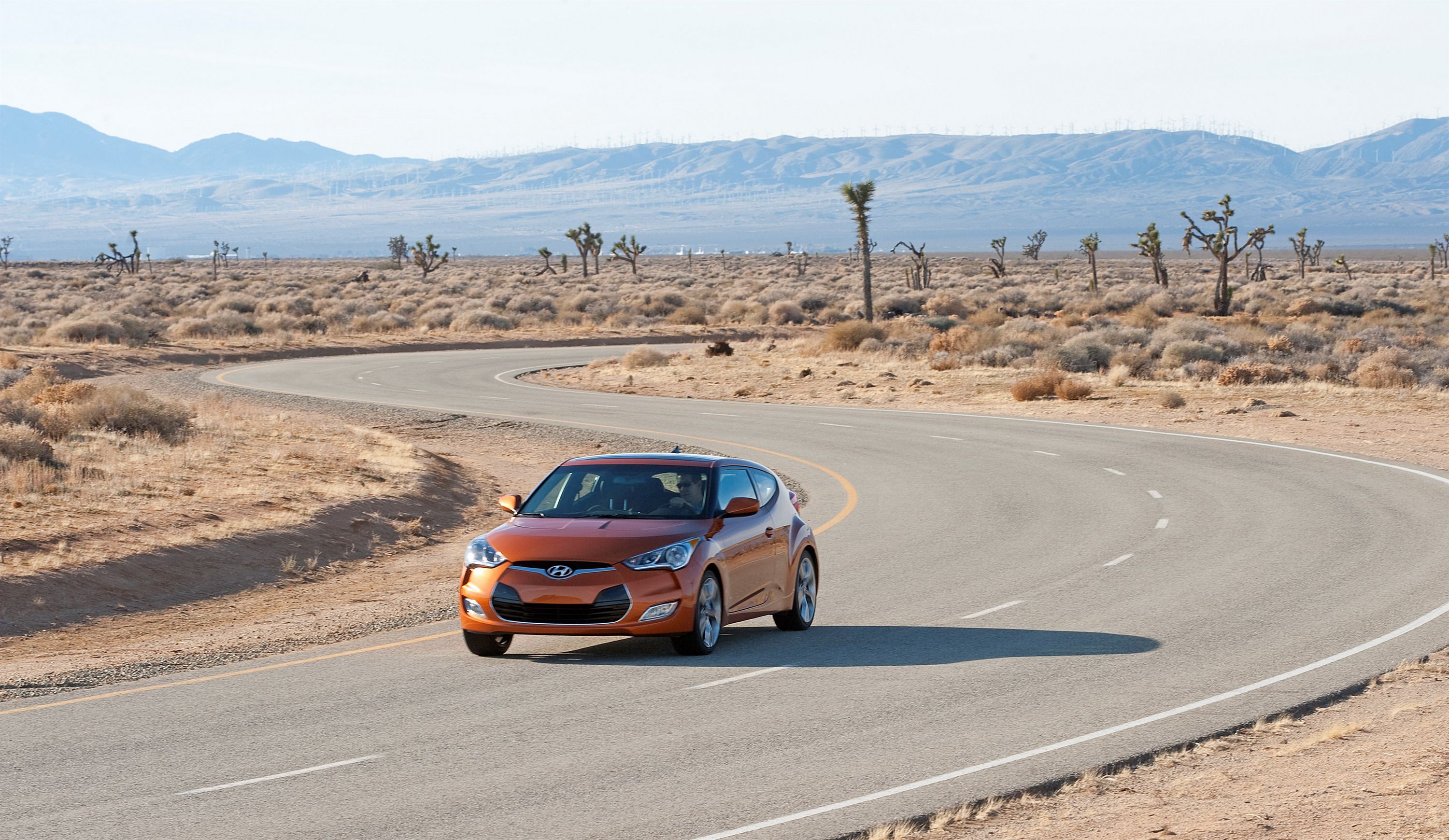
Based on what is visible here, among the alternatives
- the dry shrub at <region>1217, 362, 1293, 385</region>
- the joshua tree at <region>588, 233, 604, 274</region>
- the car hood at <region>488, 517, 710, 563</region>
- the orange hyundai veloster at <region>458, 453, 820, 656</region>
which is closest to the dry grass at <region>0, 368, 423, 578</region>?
the orange hyundai veloster at <region>458, 453, 820, 656</region>

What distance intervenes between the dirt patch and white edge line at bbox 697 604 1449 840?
377mm

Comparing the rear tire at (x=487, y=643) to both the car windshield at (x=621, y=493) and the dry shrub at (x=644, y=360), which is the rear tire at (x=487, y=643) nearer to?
the car windshield at (x=621, y=493)

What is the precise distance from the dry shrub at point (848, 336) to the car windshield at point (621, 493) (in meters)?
38.9

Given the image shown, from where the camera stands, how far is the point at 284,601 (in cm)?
1465

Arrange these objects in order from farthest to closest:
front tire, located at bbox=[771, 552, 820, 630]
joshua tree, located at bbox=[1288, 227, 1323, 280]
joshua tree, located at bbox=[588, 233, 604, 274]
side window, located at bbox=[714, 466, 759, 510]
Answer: joshua tree, located at bbox=[588, 233, 604, 274]
joshua tree, located at bbox=[1288, 227, 1323, 280]
front tire, located at bbox=[771, 552, 820, 630]
side window, located at bbox=[714, 466, 759, 510]

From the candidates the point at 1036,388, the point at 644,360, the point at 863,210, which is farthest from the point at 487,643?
the point at 863,210

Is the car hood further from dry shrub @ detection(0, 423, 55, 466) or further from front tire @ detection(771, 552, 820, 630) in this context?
dry shrub @ detection(0, 423, 55, 466)

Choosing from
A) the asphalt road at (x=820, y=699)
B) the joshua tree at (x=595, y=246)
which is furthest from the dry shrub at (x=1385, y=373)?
the joshua tree at (x=595, y=246)

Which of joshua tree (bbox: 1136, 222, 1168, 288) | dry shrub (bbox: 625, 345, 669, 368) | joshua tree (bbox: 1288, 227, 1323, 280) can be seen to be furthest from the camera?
joshua tree (bbox: 1288, 227, 1323, 280)

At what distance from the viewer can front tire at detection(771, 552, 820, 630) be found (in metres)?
12.2

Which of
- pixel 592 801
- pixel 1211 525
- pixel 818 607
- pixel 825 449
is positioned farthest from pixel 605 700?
pixel 825 449

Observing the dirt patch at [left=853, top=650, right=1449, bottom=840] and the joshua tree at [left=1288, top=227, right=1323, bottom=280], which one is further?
the joshua tree at [left=1288, top=227, right=1323, bottom=280]

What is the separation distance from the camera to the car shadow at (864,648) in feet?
36.1

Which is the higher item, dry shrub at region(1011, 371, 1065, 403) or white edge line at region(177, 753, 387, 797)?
white edge line at region(177, 753, 387, 797)
